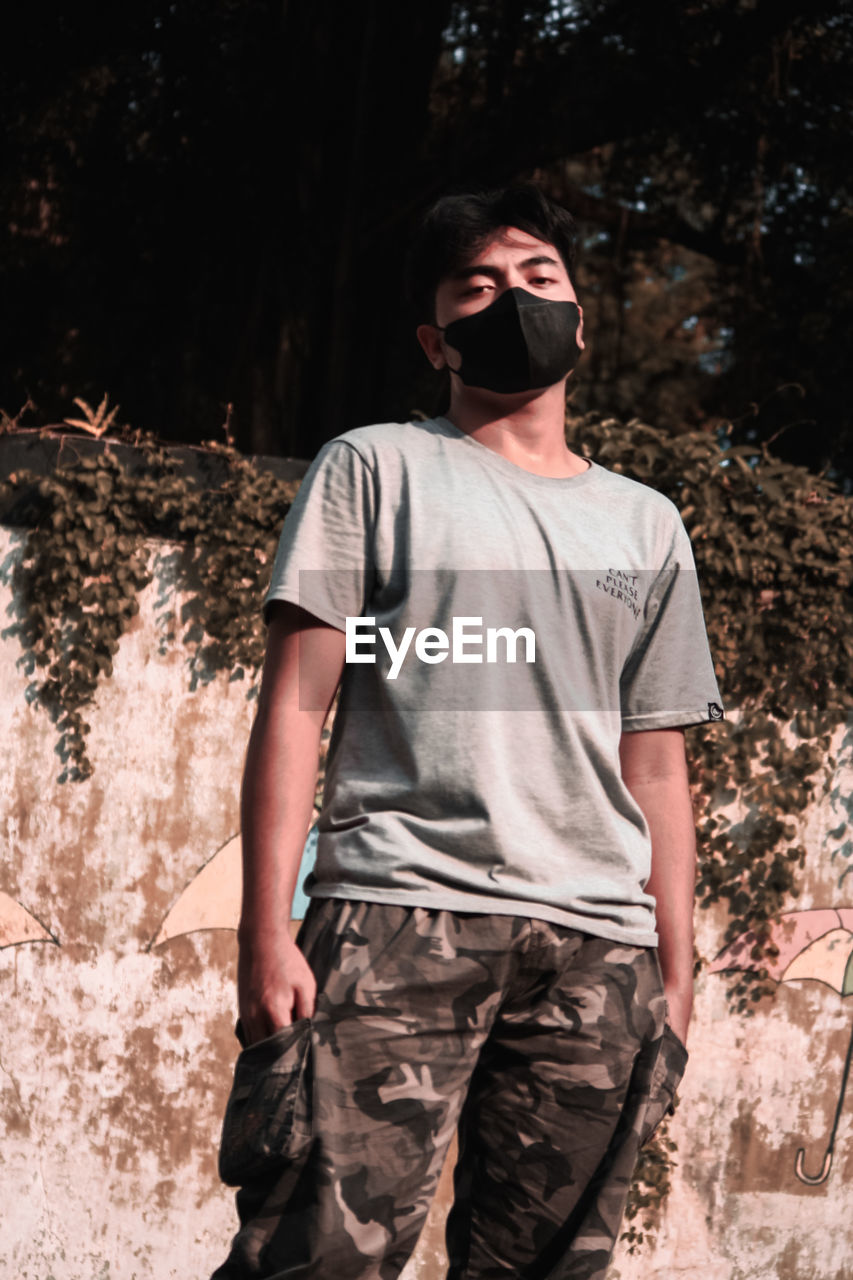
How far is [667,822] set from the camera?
201 centimetres

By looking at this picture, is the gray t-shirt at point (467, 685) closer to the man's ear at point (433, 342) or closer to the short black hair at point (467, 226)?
the man's ear at point (433, 342)

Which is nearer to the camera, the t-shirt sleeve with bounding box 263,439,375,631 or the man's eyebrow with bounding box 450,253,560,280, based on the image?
the t-shirt sleeve with bounding box 263,439,375,631

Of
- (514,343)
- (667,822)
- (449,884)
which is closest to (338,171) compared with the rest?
(514,343)

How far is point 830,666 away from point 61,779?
2346 millimetres

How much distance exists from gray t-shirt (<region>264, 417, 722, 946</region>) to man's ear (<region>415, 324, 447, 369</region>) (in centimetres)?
23

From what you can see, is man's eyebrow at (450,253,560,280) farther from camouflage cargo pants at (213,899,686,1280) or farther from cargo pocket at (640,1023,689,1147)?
cargo pocket at (640,1023,689,1147)

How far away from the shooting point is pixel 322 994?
5.08 feet

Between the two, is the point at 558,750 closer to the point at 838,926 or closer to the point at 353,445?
Result: the point at 353,445

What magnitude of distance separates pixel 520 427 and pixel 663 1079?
3.39ft

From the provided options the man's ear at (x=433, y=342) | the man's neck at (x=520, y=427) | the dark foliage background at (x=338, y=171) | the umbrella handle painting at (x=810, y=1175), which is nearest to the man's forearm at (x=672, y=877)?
the man's neck at (x=520, y=427)

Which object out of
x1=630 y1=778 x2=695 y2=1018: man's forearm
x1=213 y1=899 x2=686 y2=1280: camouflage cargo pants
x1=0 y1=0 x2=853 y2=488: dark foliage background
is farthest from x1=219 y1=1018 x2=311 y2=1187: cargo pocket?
x1=0 y1=0 x2=853 y2=488: dark foliage background

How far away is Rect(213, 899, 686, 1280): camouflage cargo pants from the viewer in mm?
1480

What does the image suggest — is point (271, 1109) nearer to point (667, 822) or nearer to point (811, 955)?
point (667, 822)

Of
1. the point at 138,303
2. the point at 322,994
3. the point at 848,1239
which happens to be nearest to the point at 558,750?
the point at 322,994
